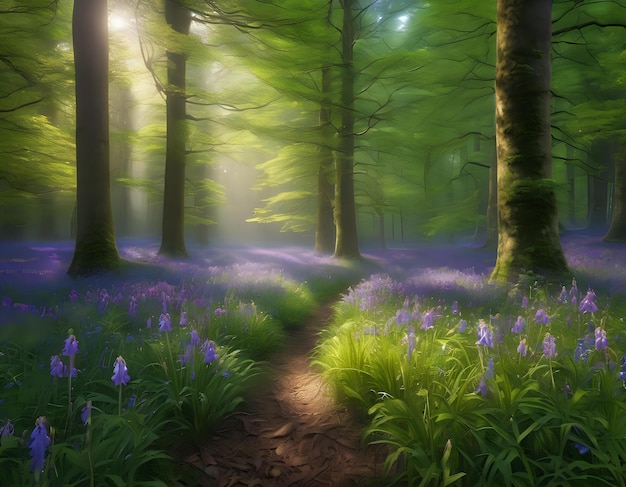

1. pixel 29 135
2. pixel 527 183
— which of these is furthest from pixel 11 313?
pixel 29 135

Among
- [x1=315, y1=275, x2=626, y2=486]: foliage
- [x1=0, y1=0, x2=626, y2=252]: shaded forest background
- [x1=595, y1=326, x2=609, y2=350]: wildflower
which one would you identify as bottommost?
[x1=315, y1=275, x2=626, y2=486]: foliage

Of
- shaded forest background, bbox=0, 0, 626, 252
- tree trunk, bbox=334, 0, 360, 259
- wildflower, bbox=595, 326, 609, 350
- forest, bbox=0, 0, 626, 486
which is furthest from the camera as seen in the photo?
tree trunk, bbox=334, 0, 360, 259

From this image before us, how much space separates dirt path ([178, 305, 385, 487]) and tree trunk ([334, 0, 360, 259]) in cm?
1023

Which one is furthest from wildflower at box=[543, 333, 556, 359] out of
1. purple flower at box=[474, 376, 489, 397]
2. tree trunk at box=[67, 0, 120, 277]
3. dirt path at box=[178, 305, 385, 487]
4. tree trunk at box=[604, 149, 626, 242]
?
tree trunk at box=[604, 149, 626, 242]

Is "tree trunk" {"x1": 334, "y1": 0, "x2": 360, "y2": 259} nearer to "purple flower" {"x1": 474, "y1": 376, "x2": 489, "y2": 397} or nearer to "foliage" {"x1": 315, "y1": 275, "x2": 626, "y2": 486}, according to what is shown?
"foliage" {"x1": 315, "y1": 275, "x2": 626, "y2": 486}

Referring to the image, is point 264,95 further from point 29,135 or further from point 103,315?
point 103,315

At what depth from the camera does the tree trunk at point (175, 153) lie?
436 inches

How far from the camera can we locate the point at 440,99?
1130 centimetres

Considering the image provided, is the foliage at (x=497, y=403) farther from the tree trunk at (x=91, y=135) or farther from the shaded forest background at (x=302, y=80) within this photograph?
the tree trunk at (x=91, y=135)

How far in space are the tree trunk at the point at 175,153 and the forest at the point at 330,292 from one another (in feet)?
0.24

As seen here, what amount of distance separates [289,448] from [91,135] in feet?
23.3

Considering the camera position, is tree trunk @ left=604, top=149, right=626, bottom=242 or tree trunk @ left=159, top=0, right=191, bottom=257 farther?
tree trunk @ left=604, top=149, right=626, bottom=242

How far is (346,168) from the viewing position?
13.1 m

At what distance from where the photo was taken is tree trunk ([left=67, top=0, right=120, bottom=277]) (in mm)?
6711
